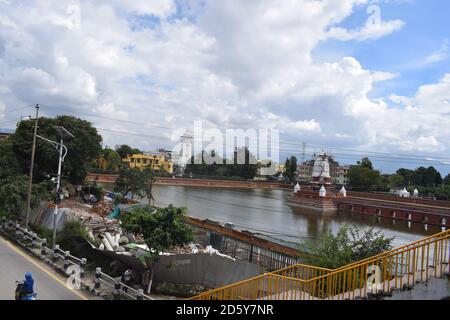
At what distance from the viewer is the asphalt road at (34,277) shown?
11895 mm

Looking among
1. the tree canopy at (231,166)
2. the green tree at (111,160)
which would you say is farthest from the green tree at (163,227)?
the tree canopy at (231,166)

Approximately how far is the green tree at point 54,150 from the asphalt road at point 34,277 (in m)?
20.4

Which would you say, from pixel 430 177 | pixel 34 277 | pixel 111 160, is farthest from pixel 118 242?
pixel 430 177

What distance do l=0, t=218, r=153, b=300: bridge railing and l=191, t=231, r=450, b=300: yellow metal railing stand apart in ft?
8.42

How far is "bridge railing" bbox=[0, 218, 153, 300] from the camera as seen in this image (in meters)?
12.2

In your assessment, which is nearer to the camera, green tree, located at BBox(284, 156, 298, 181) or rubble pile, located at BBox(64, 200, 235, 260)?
rubble pile, located at BBox(64, 200, 235, 260)

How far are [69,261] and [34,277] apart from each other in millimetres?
1518

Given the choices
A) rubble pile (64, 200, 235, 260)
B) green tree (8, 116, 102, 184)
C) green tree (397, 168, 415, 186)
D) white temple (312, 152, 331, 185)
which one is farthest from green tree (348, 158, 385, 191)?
rubble pile (64, 200, 235, 260)

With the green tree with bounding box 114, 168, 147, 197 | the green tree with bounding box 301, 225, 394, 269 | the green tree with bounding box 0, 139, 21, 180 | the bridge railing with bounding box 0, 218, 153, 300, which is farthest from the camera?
the green tree with bounding box 114, 168, 147, 197

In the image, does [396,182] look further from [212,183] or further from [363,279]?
[363,279]

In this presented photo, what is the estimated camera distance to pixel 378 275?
8.42 metres

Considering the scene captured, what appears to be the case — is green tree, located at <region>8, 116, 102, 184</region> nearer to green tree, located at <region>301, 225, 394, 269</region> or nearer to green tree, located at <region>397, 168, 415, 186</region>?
green tree, located at <region>301, 225, 394, 269</region>

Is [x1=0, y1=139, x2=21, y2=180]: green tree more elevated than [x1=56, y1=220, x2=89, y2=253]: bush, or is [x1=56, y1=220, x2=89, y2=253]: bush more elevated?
[x1=0, y1=139, x2=21, y2=180]: green tree
